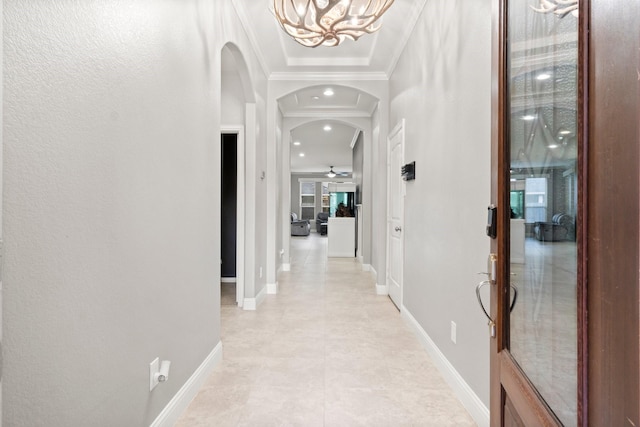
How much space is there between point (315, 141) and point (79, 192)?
853 cm

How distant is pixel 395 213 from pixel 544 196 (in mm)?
3232

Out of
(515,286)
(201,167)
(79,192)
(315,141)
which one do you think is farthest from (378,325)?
(315,141)

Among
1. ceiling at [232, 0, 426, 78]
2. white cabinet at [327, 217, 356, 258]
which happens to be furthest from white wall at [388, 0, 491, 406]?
white cabinet at [327, 217, 356, 258]

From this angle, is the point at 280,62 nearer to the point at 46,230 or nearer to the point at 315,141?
the point at 46,230

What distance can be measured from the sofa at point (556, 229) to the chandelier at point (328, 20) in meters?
2.02

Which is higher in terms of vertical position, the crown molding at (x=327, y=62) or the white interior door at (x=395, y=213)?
the crown molding at (x=327, y=62)

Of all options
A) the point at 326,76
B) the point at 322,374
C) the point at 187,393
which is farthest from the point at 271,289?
the point at 326,76

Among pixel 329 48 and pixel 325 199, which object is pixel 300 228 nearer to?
pixel 325 199

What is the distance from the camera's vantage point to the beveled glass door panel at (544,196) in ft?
2.35

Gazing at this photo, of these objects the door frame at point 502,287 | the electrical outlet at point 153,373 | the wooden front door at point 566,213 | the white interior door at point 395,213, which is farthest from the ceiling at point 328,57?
the electrical outlet at point 153,373

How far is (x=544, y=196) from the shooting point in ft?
2.87

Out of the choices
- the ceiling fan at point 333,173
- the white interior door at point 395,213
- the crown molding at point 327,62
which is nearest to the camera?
the white interior door at point 395,213

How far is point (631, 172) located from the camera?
478mm

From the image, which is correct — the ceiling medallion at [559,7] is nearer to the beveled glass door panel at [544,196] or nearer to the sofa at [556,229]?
the beveled glass door panel at [544,196]
